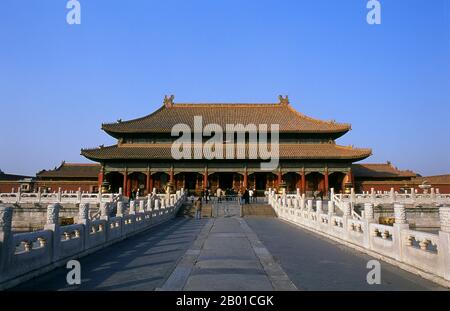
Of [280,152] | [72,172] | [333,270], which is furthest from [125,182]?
[333,270]

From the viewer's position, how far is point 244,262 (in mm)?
7980

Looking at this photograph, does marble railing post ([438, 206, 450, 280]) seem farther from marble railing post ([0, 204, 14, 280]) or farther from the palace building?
the palace building

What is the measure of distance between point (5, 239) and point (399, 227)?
7.31 metres

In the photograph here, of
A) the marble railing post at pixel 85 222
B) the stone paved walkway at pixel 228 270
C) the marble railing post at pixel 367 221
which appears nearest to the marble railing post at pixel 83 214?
the marble railing post at pixel 85 222

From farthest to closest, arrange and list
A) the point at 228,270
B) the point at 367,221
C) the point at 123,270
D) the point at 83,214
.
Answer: the point at 367,221, the point at 83,214, the point at 123,270, the point at 228,270

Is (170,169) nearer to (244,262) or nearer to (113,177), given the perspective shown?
(113,177)

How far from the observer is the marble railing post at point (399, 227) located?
314 inches

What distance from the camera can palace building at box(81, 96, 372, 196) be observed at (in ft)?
124

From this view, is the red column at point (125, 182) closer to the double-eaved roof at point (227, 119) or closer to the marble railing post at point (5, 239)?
the double-eaved roof at point (227, 119)

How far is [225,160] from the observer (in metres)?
38.2

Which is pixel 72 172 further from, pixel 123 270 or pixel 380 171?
→ pixel 123 270

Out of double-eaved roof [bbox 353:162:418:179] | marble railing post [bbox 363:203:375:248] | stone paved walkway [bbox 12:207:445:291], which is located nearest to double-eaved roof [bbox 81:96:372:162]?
double-eaved roof [bbox 353:162:418:179]

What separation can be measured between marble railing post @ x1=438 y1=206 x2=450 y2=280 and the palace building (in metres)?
29.8

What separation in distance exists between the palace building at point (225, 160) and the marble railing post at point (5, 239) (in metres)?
30.4
